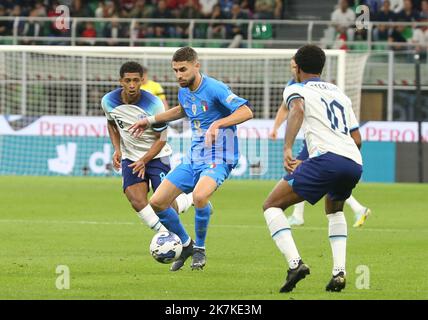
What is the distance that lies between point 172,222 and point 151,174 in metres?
1.15

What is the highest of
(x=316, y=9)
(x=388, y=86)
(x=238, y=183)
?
(x=316, y=9)

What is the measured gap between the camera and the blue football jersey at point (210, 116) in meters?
11.4

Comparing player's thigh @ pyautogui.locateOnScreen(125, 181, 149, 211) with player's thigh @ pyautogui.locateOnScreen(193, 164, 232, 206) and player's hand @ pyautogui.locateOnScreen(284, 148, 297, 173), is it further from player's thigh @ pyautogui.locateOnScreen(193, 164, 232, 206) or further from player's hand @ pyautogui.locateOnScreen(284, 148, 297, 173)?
player's hand @ pyautogui.locateOnScreen(284, 148, 297, 173)

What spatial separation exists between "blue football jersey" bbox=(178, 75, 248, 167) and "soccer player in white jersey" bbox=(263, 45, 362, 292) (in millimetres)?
1791

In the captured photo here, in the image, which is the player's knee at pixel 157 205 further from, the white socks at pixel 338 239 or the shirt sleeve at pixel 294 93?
the shirt sleeve at pixel 294 93

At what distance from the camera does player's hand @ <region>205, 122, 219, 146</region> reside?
1048cm

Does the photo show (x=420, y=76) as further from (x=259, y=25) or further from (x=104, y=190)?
(x=104, y=190)

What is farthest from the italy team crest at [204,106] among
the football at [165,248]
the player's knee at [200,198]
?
the football at [165,248]

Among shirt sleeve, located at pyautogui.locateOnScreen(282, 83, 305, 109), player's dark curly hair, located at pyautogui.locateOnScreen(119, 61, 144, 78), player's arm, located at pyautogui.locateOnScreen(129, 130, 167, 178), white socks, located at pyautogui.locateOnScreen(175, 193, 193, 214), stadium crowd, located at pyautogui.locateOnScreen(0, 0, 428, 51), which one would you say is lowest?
white socks, located at pyautogui.locateOnScreen(175, 193, 193, 214)

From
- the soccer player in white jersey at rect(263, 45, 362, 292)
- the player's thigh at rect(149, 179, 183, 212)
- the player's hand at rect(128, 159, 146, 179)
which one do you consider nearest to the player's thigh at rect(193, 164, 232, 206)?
the player's thigh at rect(149, 179, 183, 212)

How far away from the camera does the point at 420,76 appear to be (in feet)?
90.5

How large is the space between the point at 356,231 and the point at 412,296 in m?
6.18

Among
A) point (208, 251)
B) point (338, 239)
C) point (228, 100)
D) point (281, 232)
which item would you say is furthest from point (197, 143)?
point (338, 239)
